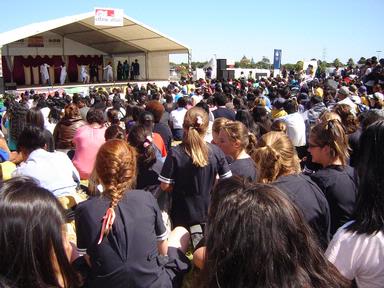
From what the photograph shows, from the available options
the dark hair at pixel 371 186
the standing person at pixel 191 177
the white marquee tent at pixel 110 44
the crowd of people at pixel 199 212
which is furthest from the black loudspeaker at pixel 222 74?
the dark hair at pixel 371 186

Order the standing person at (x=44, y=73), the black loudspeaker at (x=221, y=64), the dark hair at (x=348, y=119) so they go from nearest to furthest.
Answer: the dark hair at (x=348, y=119)
the black loudspeaker at (x=221, y=64)
the standing person at (x=44, y=73)

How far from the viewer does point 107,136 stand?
14.0 feet

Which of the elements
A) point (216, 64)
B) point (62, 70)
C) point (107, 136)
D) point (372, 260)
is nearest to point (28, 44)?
point (62, 70)

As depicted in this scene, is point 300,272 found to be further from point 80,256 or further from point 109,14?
point 109,14

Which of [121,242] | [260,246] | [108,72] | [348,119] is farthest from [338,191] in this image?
[108,72]

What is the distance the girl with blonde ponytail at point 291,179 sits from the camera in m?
2.25

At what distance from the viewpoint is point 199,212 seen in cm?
324

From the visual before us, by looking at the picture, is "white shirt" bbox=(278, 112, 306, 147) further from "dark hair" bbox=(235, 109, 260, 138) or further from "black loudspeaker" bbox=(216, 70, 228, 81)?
"black loudspeaker" bbox=(216, 70, 228, 81)

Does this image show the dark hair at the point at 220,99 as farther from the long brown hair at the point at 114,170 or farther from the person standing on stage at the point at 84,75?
the person standing on stage at the point at 84,75

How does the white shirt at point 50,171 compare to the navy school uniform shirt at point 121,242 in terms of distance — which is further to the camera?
the white shirt at point 50,171

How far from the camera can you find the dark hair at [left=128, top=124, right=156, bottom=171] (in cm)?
369

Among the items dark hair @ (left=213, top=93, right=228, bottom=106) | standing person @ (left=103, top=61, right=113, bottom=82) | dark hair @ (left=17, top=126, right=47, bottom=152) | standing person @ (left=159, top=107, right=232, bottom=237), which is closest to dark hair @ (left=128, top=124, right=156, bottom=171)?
standing person @ (left=159, top=107, right=232, bottom=237)

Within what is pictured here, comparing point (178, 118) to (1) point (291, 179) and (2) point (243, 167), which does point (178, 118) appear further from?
(1) point (291, 179)

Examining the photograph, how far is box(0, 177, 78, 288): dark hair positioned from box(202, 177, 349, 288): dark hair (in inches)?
20.9
